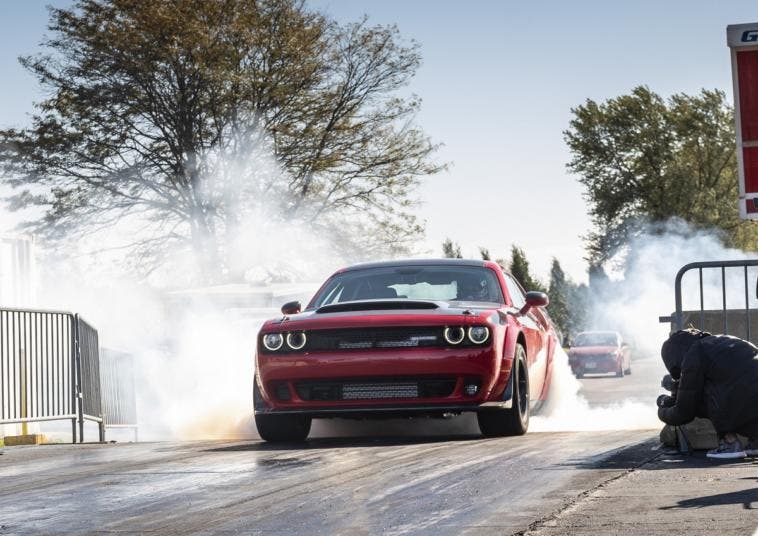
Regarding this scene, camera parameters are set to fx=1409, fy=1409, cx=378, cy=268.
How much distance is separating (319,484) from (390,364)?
2.78 metres

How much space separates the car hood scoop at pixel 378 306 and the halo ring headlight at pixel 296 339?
387 millimetres

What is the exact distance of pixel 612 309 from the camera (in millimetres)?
60875

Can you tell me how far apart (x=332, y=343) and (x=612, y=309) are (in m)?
52.2

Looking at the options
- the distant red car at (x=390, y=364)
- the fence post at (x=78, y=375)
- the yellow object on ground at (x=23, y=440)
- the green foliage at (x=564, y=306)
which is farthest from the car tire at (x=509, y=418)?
the green foliage at (x=564, y=306)

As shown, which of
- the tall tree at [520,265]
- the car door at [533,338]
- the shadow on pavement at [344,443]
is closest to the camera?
the shadow on pavement at [344,443]

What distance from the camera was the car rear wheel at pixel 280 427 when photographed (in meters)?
10.2

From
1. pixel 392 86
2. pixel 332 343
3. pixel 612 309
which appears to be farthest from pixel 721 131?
pixel 332 343

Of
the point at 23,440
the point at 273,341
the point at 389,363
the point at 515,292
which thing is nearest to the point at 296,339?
the point at 273,341

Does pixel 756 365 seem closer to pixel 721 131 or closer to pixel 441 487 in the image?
pixel 441 487

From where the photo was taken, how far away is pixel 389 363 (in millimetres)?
9656

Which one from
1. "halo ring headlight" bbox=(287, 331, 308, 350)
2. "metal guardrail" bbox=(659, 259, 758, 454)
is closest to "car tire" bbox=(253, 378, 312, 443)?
"halo ring headlight" bbox=(287, 331, 308, 350)

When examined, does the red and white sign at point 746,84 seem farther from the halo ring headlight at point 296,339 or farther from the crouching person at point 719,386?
the halo ring headlight at point 296,339

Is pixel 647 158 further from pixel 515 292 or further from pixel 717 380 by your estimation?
pixel 717 380

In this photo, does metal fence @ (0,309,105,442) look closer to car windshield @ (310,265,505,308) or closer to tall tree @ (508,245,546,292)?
car windshield @ (310,265,505,308)
